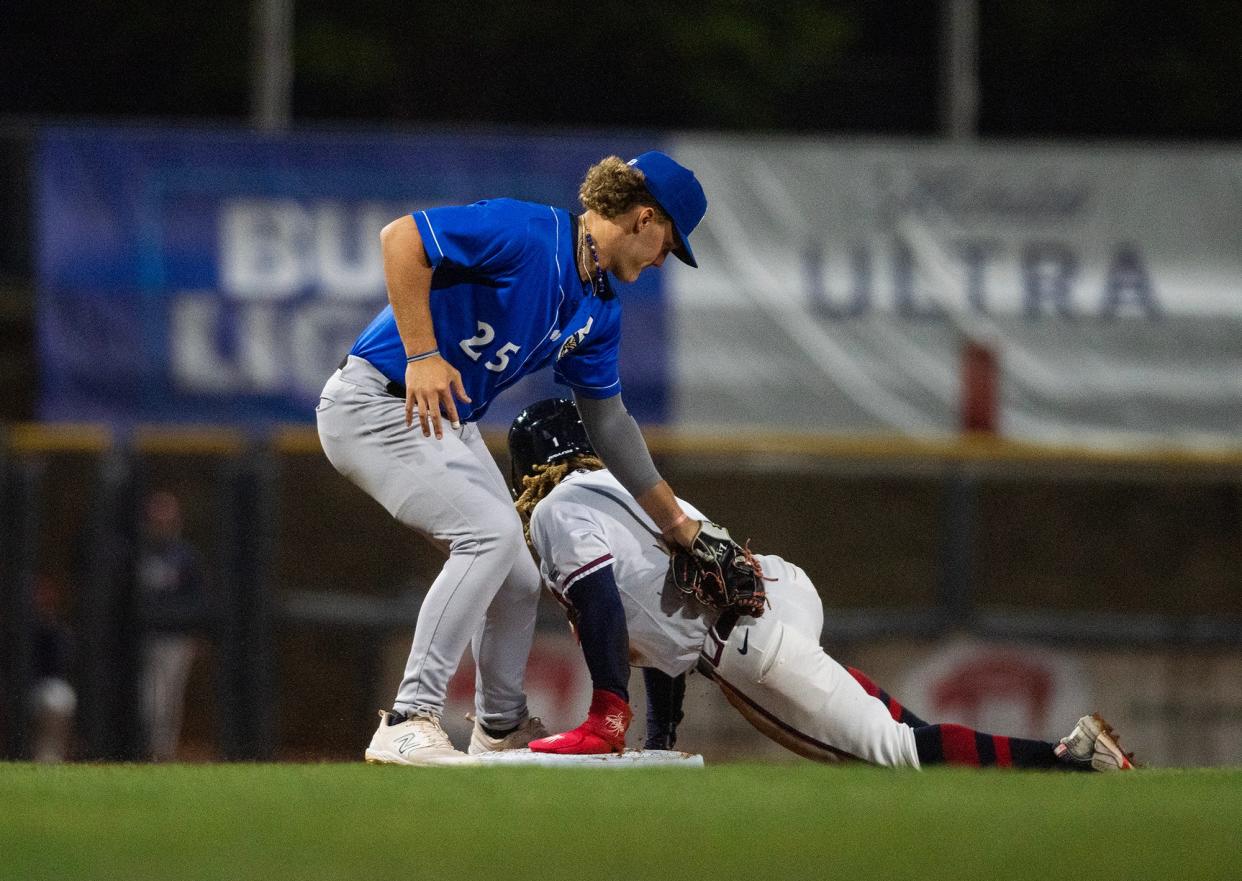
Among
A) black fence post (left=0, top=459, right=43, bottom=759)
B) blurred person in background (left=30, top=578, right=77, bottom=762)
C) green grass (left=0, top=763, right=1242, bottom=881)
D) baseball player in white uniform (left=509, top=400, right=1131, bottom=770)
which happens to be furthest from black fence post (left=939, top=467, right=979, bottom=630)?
green grass (left=0, top=763, right=1242, bottom=881)

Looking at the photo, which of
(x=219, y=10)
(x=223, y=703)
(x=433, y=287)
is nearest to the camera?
(x=433, y=287)

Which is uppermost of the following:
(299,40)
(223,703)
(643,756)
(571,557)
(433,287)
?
(299,40)

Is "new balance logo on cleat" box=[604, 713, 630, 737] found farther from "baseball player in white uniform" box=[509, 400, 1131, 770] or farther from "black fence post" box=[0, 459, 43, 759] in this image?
"black fence post" box=[0, 459, 43, 759]

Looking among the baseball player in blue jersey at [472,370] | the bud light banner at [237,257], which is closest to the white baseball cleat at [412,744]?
the baseball player in blue jersey at [472,370]

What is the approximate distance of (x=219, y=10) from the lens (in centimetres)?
1509

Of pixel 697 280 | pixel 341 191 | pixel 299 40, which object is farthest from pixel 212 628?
pixel 299 40

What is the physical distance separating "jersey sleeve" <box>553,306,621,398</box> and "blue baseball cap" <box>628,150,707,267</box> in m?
0.31

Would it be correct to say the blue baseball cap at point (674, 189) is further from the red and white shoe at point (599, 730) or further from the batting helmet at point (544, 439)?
the red and white shoe at point (599, 730)

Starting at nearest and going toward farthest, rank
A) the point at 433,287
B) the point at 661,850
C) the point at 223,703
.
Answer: the point at 661,850
the point at 433,287
the point at 223,703

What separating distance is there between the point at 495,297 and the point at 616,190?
1.34 feet

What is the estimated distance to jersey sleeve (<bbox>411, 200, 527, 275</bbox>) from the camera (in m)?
4.86

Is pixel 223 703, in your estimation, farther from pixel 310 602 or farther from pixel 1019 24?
pixel 1019 24

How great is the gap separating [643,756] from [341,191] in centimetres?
720

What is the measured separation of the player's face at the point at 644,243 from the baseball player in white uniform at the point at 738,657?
592 mm
